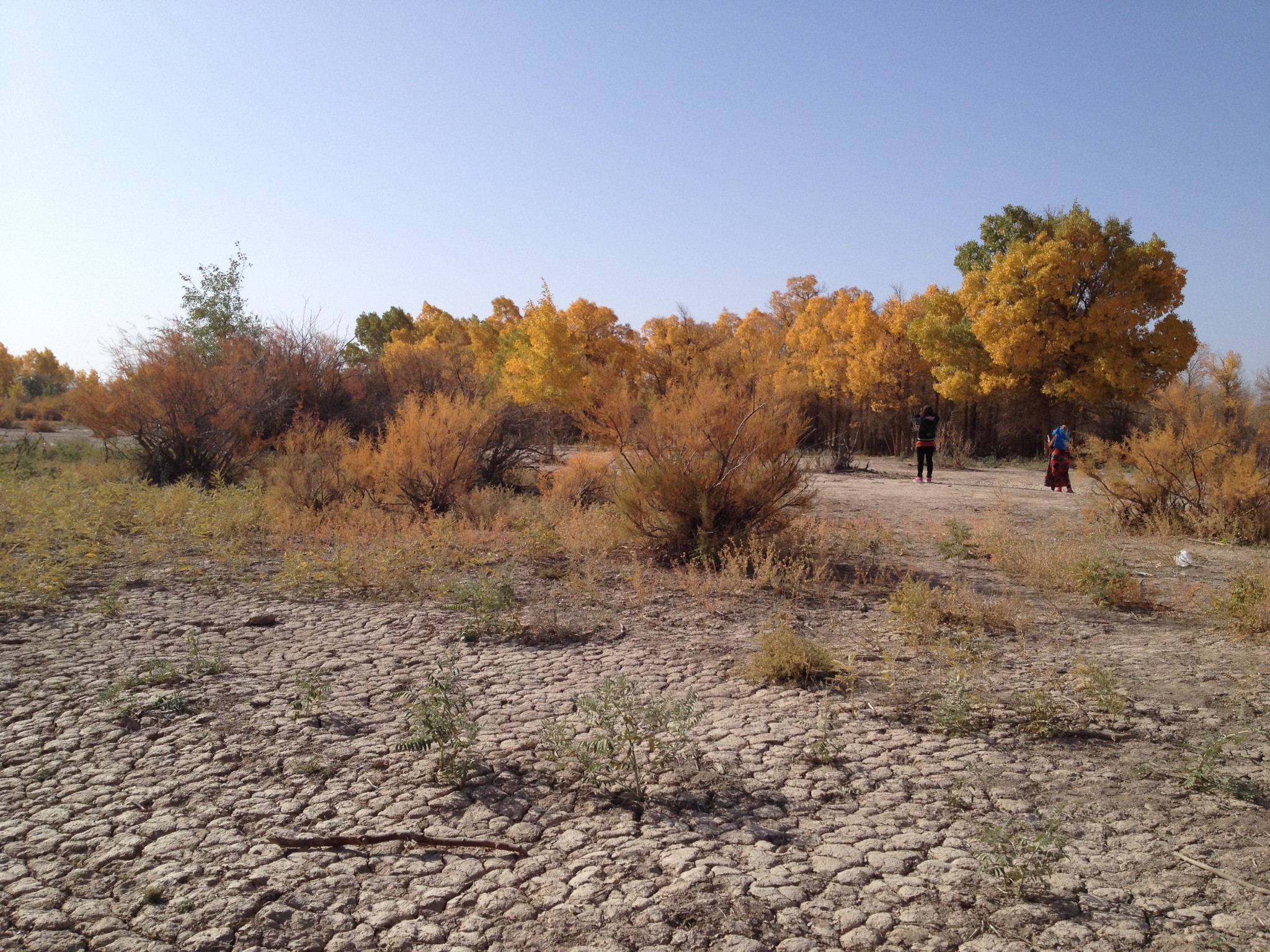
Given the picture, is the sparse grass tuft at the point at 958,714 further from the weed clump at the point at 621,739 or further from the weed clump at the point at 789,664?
the weed clump at the point at 621,739

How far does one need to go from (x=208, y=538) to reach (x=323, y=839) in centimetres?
735

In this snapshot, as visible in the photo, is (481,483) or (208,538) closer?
(208,538)

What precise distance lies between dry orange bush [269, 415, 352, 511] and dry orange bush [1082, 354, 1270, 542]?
10.3 meters

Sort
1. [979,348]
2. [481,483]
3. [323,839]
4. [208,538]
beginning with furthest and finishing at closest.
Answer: [979,348]
[481,483]
[208,538]
[323,839]

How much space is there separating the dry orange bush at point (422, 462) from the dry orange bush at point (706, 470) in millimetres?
3098

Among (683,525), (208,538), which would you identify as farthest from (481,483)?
(683,525)

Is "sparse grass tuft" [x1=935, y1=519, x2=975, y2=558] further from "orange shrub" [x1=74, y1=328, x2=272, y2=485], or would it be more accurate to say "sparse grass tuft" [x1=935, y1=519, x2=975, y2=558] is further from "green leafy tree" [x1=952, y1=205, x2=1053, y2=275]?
"green leafy tree" [x1=952, y1=205, x2=1053, y2=275]

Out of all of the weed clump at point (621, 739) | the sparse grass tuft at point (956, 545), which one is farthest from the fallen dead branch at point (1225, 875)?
the sparse grass tuft at point (956, 545)

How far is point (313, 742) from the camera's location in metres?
4.24

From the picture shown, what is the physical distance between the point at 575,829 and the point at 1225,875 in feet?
7.91

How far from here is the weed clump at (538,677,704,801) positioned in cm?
378

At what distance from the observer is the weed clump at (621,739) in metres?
3.78

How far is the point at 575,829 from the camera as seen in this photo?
3.42 metres

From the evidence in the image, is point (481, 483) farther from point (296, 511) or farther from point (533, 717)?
A: point (533, 717)
